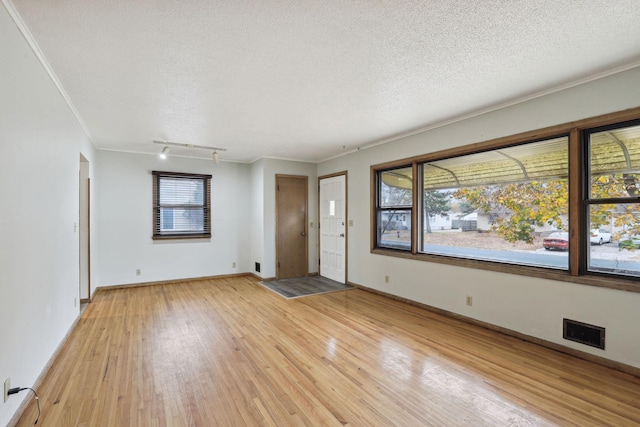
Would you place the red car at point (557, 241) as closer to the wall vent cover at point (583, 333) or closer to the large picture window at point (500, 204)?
the large picture window at point (500, 204)

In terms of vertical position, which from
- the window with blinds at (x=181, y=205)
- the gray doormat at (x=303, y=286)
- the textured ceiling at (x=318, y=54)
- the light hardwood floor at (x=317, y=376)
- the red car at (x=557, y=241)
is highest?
the textured ceiling at (x=318, y=54)

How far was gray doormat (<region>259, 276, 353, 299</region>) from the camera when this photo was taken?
5.20 meters

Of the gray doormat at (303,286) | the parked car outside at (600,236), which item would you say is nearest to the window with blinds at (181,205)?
the gray doormat at (303,286)

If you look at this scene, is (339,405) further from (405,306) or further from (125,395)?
(405,306)

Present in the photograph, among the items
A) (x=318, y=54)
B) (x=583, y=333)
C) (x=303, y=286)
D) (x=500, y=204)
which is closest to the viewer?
(x=318, y=54)

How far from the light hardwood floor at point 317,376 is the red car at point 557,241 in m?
1.02

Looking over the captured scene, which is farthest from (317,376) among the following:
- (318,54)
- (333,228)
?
(333,228)

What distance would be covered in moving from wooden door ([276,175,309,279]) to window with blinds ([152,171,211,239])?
1499mm

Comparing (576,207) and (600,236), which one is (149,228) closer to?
(576,207)

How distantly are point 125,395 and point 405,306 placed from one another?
346 centimetres

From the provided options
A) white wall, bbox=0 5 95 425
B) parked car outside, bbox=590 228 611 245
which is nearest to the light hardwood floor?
white wall, bbox=0 5 95 425

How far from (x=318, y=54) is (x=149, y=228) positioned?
501 centimetres

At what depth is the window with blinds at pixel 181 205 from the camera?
593 centimetres

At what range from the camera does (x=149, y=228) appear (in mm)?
5852
